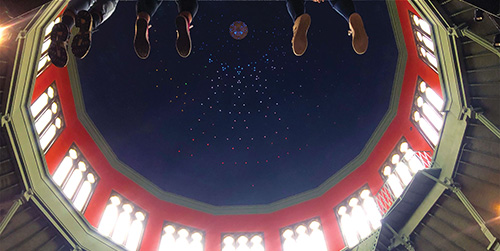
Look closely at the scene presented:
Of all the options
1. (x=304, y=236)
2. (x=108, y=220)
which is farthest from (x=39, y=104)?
(x=304, y=236)

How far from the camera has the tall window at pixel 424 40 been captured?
10.0m

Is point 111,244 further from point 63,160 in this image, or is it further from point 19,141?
point 19,141

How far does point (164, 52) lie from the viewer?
47.2 feet

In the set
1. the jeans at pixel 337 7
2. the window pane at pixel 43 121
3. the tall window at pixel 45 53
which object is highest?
the tall window at pixel 45 53

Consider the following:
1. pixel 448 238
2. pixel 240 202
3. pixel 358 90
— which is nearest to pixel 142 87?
pixel 240 202

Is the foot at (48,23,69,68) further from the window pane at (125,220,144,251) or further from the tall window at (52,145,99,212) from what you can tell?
the window pane at (125,220,144,251)

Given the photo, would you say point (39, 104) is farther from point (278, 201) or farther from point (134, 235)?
point (278, 201)

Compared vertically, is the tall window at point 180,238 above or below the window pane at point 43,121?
below

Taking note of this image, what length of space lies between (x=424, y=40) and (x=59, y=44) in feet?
30.7

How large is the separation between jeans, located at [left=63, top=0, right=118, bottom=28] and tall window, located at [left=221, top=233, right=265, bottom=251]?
930cm

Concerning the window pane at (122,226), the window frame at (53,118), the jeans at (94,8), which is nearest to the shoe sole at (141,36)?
the jeans at (94,8)

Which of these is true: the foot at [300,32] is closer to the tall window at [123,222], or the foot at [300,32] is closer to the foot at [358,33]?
the foot at [358,33]

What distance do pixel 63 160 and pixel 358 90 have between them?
1066 cm

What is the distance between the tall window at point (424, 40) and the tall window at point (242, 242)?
816cm
